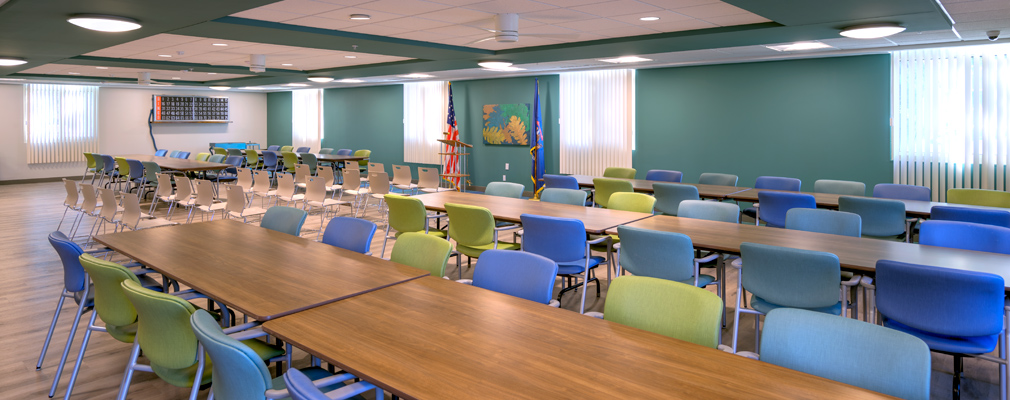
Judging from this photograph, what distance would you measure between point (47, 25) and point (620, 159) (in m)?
8.49

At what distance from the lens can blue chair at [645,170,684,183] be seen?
26.7 feet

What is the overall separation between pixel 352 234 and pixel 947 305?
10.7 feet

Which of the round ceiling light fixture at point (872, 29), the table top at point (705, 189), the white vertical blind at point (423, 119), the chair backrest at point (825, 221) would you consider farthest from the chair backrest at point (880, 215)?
the white vertical blind at point (423, 119)

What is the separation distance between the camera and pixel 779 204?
573cm

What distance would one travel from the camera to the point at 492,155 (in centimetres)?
1327

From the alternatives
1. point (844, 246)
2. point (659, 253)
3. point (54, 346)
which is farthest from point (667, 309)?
point (54, 346)

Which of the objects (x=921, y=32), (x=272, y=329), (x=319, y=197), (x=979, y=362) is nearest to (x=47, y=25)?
(x=319, y=197)

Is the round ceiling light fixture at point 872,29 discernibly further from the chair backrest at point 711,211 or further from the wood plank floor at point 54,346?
the wood plank floor at point 54,346

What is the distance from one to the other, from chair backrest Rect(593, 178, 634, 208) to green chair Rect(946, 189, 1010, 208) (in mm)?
3065

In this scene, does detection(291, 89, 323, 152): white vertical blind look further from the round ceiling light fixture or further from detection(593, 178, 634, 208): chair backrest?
the round ceiling light fixture

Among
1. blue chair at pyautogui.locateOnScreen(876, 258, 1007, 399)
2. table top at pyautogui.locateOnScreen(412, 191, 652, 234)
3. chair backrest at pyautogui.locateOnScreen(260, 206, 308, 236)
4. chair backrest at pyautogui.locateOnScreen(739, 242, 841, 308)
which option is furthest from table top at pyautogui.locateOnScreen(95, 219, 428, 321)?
blue chair at pyautogui.locateOnScreen(876, 258, 1007, 399)

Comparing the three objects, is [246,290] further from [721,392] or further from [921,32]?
[921,32]

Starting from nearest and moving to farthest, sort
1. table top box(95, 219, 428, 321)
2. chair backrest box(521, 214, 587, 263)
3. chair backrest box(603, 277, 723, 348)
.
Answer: chair backrest box(603, 277, 723, 348)
table top box(95, 219, 428, 321)
chair backrest box(521, 214, 587, 263)

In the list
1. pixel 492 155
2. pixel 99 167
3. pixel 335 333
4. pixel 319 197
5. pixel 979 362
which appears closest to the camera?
pixel 335 333
